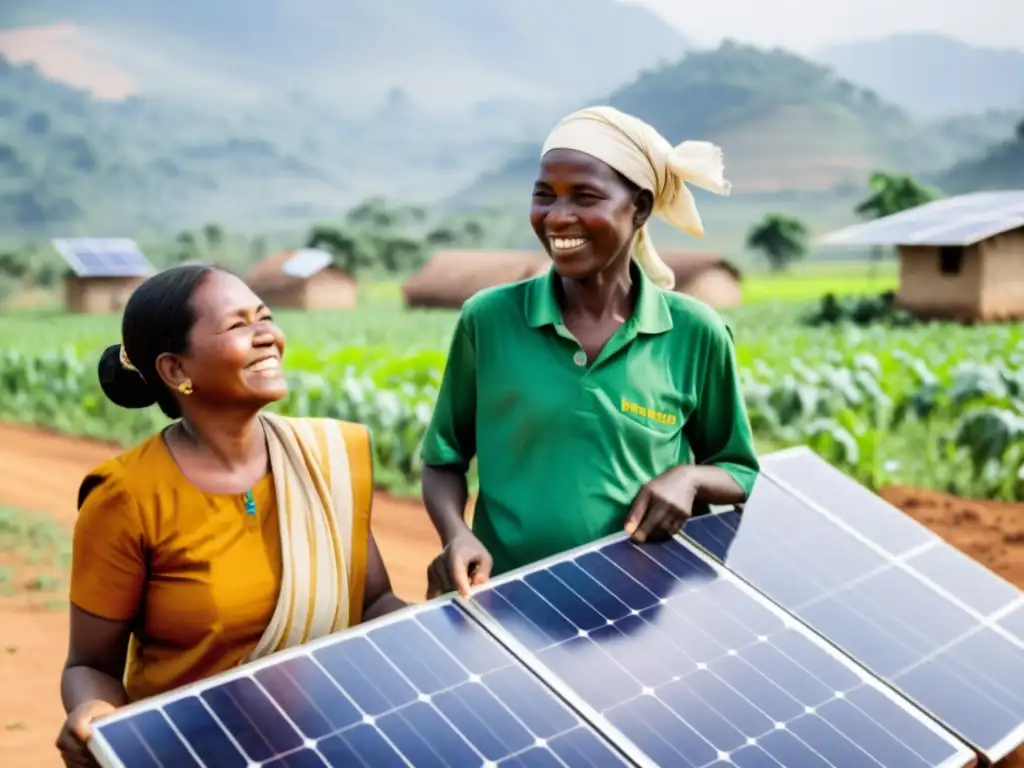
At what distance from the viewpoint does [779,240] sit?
172ft

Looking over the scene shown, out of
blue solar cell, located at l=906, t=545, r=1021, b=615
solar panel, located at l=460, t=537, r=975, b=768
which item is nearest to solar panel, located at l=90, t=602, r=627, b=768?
solar panel, located at l=460, t=537, r=975, b=768

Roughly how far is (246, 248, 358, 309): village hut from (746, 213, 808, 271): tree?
2580 cm

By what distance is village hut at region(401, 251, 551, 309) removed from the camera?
107ft

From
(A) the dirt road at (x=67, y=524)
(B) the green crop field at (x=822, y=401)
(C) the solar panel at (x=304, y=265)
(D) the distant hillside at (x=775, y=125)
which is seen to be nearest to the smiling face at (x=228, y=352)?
(A) the dirt road at (x=67, y=524)

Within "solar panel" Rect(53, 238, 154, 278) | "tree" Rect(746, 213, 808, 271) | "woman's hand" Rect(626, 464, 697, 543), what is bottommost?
"tree" Rect(746, 213, 808, 271)

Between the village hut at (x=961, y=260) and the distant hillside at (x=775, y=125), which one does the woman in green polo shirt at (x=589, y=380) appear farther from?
the distant hillside at (x=775, y=125)

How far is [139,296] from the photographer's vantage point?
2.45m

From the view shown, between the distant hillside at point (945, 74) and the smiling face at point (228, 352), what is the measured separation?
92.9 meters

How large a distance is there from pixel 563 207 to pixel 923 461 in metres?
7.78

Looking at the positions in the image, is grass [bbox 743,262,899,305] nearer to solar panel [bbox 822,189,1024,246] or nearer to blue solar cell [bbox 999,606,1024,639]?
solar panel [bbox 822,189,1024,246]

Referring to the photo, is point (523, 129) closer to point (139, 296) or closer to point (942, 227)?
point (942, 227)

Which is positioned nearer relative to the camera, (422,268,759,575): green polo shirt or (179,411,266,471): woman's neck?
(179,411,266,471): woman's neck

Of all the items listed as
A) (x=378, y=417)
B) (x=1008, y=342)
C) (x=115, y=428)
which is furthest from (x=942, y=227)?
(x=115, y=428)

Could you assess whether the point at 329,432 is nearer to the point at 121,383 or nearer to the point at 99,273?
the point at 121,383
